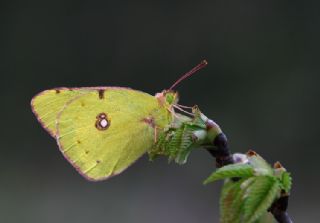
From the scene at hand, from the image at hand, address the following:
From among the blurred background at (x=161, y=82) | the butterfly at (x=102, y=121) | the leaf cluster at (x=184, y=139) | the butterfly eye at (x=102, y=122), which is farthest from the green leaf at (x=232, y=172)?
the blurred background at (x=161, y=82)

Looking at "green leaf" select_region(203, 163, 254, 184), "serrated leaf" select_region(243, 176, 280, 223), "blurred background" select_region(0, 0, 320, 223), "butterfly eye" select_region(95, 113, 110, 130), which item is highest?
"green leaf" select_region(203, 163, 254, 184)

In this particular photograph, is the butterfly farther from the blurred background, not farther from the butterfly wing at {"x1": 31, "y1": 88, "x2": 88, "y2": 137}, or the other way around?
the blurred background

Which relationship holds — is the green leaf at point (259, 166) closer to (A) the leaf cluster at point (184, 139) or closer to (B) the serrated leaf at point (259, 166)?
(B) the serrated leaf at point (259, 166)

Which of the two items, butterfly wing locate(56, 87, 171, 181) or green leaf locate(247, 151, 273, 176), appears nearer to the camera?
green leaf locate(247, 151, 273, 176)

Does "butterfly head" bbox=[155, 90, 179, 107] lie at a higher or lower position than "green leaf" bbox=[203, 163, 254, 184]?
lower

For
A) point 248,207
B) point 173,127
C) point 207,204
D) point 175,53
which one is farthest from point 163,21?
point 248,207

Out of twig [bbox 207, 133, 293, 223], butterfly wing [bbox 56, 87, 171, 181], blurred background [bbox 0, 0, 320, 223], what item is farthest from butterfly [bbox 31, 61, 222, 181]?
blurred background [bbox 0, 0, 320, 223]

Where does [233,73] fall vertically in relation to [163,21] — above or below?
below
